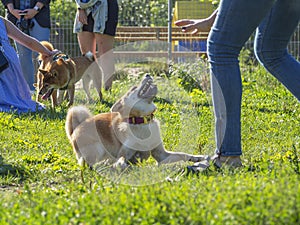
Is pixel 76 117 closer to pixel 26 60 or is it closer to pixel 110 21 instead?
pixel 110 21

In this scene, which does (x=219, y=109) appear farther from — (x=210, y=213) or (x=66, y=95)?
(x=66, y=95)

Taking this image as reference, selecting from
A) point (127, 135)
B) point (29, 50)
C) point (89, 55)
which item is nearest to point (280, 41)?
point (127, 135)

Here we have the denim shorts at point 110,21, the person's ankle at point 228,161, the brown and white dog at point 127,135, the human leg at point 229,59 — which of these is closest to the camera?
the human leg at point 229,59

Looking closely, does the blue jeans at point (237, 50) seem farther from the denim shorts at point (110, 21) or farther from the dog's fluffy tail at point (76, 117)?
the denim shorts at point (110, 21)

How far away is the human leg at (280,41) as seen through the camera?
4488 mm

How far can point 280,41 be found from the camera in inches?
181

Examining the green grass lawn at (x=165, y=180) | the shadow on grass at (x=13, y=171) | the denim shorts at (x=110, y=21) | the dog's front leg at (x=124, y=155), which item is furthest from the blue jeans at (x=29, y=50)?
the dog's front leg at (x=124, y=155)

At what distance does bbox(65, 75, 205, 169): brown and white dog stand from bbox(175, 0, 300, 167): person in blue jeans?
1.35 feet

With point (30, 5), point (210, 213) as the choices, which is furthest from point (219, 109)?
point (30, 5)

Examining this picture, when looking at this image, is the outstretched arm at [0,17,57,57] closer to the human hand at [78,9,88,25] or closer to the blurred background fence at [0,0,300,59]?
the human hand at [78,9,88,25]

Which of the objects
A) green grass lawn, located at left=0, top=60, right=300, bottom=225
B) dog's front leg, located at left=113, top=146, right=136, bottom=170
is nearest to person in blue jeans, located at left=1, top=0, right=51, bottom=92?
green grass lawn, located at left=0, top=60, right=300, bottom=225

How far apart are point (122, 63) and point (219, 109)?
7.51m

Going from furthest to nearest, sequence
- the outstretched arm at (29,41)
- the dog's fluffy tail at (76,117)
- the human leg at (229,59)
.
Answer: the outstretched arm at (29,41) → the dog's fluffy tail at (76,117) → the human leg at (229,59)

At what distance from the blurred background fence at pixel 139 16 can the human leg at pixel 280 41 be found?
7.79 metres
